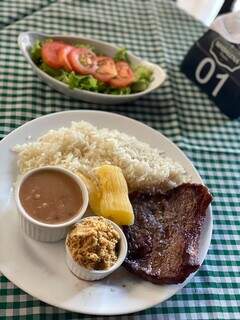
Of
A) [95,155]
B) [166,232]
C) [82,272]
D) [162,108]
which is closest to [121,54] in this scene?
[162,108]

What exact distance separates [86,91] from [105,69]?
12 cm

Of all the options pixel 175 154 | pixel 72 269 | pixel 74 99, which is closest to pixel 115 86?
pixel 74 99

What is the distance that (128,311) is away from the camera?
0.84 metres

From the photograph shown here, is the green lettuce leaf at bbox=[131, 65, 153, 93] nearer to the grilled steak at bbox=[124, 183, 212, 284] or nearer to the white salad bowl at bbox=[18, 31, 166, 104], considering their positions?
the white salad bowl at bbox=[18, 31, 166, 104]

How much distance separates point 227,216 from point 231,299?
0.23 metres

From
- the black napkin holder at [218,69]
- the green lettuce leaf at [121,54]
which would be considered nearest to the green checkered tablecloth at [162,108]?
the black napkin holder at [218,69]

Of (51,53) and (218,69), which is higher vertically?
(218,69)

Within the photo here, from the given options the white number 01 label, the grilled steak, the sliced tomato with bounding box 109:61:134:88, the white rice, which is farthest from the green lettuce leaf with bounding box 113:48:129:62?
the grilled steak

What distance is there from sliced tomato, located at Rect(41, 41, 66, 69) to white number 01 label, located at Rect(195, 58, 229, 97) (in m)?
0.46

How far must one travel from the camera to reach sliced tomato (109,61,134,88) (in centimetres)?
133

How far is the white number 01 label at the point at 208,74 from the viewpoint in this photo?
4.66ft

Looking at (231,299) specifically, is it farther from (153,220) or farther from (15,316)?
(15,316)

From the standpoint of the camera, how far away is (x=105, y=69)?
135 centimetres

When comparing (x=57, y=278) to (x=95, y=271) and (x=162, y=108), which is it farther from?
(x=162, y=108)
